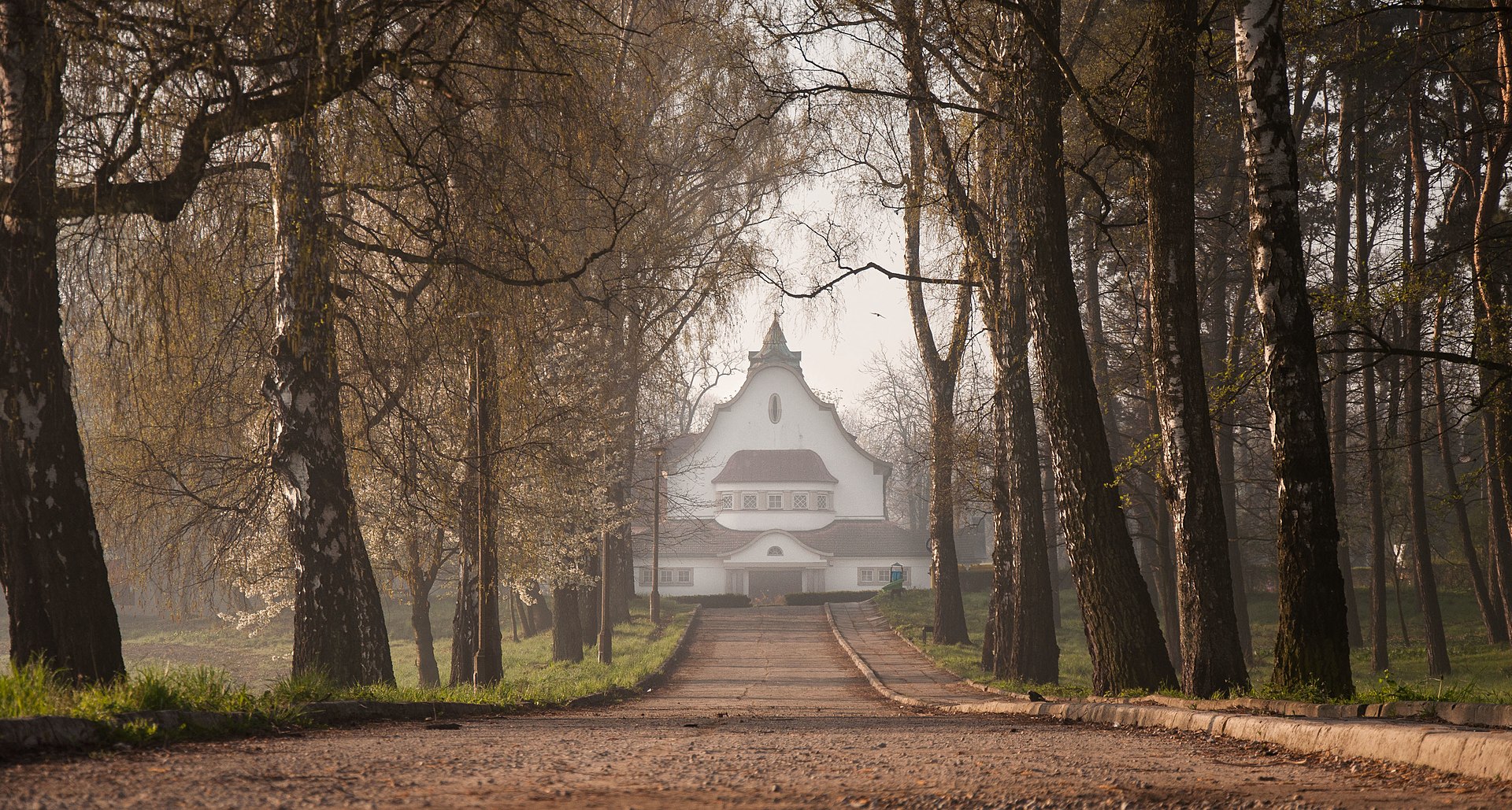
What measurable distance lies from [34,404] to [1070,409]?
29.0ft

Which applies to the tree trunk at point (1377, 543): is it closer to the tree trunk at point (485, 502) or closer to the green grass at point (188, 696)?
the tree trunk at point (485, 502)

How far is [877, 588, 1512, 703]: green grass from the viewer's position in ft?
44.8

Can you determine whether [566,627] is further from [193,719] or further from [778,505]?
[778,505]

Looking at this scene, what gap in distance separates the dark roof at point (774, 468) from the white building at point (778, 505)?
2.4 inches

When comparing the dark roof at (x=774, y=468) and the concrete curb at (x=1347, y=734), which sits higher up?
the dark roof at (x=774, y=468)

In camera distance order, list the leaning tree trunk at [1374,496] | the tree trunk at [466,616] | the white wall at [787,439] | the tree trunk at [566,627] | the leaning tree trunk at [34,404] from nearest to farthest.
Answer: the leaning tree trunk at [34,404] < the tree trunk at [466,616] < the leaning tree trunk at [1374,496] < the tree trunk at [566,627] < the white wall at [787,439]

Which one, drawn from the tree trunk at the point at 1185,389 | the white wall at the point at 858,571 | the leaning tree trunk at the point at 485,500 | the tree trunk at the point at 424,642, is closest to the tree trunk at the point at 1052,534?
the tree trunk at the point at 424,642

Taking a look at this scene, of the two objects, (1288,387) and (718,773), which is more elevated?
(1288,387)

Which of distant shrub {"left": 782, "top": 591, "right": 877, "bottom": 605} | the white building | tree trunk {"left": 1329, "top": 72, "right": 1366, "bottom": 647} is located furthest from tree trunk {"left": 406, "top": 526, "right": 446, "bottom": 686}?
the white building

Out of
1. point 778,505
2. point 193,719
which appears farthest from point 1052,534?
point 778,505

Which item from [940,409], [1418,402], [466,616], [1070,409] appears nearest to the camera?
[1070,409]

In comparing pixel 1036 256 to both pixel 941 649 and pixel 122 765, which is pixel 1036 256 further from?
pixel 941 649

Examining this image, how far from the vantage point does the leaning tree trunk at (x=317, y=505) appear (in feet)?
39.9

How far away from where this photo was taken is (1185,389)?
11.1 m
